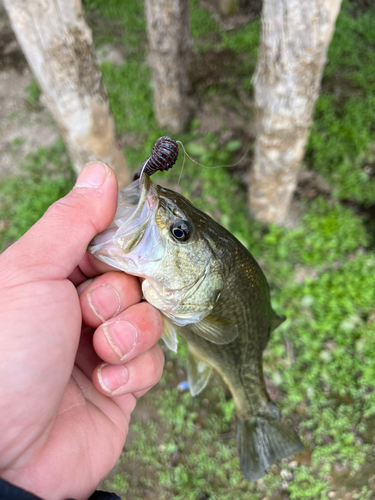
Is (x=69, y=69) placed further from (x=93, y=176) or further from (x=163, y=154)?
(x=163, y=154)

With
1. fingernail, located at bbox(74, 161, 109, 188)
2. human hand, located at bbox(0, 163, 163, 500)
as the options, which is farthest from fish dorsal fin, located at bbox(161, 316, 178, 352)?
fingernail, located at bbox(74, 161, 109, 188)

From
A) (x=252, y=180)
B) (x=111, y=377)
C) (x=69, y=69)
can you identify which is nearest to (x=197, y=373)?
(x=111, y=377)

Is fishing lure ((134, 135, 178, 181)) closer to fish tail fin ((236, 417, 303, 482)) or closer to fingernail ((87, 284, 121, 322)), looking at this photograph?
fingernail ((87, 284, 121, 322))

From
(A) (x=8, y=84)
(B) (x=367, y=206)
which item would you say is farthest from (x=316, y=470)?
(A) (x=8, y=84)

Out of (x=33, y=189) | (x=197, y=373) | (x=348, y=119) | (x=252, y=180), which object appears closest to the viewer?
(x=197, y=373)

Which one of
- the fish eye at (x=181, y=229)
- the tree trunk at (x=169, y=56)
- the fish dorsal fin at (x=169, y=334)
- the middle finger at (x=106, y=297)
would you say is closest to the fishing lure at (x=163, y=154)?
the fish eye at (x=181, y=229)

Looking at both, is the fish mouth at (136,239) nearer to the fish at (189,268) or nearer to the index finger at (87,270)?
the fish at (189,268)

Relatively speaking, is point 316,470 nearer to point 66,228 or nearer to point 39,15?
point 66,228

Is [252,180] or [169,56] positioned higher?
[169,56]
